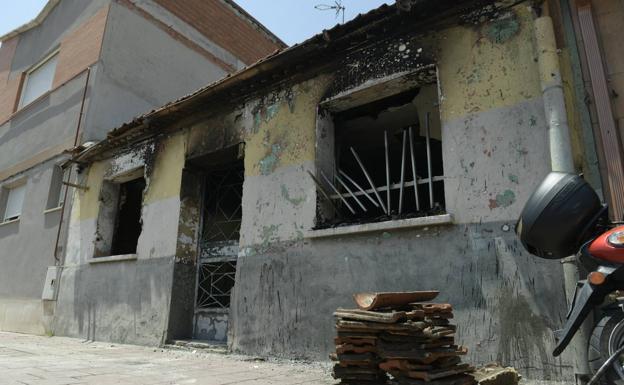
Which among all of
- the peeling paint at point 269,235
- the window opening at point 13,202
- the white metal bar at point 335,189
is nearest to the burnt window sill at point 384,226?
the white metal bar at point 335,189

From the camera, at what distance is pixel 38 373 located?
14.3 ft

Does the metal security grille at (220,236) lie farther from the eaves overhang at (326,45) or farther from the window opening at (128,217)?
the window opening at (128,217)

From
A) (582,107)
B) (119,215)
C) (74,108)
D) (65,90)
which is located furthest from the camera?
(65,90)

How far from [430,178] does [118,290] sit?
5767 millimetres

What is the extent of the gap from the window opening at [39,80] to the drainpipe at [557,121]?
470 inches

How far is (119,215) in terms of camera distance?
9.17 meters

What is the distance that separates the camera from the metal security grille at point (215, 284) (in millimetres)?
7059

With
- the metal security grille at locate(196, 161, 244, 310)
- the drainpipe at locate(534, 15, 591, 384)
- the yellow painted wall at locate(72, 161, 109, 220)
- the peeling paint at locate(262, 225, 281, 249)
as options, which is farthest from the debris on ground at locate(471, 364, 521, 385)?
the yellow painted wall at locate(72, 161, 109, 220)

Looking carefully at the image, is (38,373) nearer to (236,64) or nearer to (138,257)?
(138,257)

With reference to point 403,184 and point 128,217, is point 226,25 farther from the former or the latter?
point 403,184

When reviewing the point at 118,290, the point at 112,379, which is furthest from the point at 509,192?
the point at 118,290

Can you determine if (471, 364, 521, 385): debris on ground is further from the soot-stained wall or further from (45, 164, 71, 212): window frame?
(45, 164, 71, 212): window frame

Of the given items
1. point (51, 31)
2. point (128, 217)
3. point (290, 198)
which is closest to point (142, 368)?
point (290, 198)

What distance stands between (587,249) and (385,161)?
3.46m
